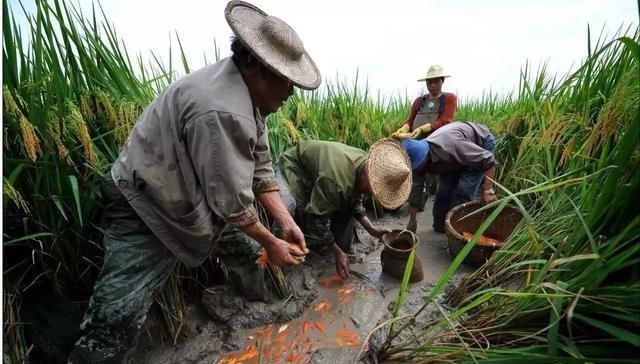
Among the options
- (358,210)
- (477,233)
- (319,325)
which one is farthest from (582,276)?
(358,210)

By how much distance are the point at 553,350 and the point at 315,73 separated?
152 centimetres

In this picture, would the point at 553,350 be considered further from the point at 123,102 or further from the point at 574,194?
the point at 123,102

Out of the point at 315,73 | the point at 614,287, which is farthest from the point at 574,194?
the point at 315,73

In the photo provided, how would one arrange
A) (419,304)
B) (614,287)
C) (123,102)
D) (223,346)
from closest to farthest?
(614,287), (123,102), (223,346), (419,304)

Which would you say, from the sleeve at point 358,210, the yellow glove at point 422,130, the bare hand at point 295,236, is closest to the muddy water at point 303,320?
the sleeve at point 358,210

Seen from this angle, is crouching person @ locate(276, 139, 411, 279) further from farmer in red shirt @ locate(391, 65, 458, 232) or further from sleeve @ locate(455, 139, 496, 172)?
farmer in red shirt @ locate(391, 65, 458, 232)

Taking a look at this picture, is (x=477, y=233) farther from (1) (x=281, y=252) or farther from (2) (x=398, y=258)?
(2) (x=398, y=258)

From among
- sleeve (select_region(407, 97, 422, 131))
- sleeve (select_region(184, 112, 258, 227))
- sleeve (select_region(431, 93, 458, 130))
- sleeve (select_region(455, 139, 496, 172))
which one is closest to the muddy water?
sleeve (select_region(184, 112, 258, 227))

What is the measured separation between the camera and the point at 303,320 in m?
2.51

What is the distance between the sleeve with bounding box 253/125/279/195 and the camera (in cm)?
209

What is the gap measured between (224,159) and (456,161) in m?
2.95

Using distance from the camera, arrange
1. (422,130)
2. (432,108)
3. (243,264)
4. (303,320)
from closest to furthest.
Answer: (243,264), (303,320), (422,130), (432,108)

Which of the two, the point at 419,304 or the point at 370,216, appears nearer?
the point at 419,304

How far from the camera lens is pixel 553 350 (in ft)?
3.36
